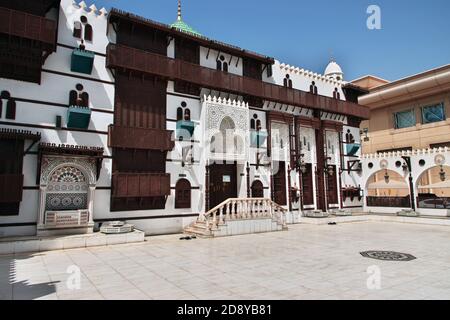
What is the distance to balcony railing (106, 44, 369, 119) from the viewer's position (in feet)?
45.1

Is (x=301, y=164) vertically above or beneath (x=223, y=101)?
beneath

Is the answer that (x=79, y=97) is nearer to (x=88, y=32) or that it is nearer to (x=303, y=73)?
(x=88, y=32)

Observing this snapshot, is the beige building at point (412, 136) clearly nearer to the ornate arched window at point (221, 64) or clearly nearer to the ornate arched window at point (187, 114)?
the ornate arched window at point (221, 64)

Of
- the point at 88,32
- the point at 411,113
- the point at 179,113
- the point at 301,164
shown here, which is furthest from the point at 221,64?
the point at 411,113

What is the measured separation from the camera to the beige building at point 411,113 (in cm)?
2411

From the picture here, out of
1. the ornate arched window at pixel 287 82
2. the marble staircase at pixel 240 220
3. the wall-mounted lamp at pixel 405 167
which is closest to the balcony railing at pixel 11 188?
the marble staircase at pixel 240 220

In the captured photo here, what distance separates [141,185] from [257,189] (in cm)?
710

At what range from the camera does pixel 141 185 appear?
13375 mm

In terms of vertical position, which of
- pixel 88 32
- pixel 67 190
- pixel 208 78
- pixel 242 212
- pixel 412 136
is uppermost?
pixel 88 32

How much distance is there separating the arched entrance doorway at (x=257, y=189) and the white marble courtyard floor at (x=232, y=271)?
18.9ft

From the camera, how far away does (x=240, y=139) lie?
16.7 m

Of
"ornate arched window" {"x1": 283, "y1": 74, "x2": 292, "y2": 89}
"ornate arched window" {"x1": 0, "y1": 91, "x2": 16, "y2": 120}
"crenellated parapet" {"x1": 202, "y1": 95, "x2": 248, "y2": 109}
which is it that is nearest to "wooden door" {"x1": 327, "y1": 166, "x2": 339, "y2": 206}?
"ornate arched window" {"x1": 283, "y1": 74, "x2": 292, "y2": 89}
